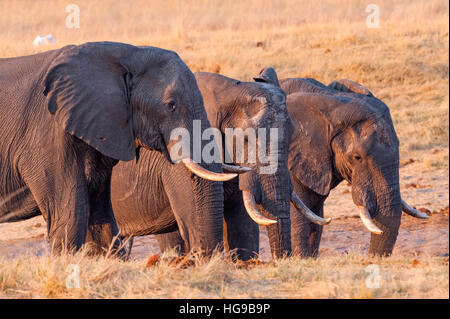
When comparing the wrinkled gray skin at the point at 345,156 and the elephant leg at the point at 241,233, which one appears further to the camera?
the wrinkled gray skin at the point at 345,156

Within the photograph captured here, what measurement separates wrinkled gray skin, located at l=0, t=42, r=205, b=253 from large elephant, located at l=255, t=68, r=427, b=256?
9.24ft

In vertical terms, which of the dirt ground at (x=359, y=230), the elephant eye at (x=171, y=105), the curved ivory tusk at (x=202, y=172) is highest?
the elephant eye at (x=171, y=105)

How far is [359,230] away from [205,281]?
21.7 feet

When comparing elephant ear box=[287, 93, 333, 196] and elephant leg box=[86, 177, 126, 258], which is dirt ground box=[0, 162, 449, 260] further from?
elephant leg box=[86, 177, 126, 258]

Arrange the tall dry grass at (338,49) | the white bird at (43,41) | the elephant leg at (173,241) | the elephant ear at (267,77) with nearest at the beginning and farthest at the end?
the elephant ear at (267,77), the elephant leg at (173,241), the tall dry grass at (338,49), the white bird at (43,41)

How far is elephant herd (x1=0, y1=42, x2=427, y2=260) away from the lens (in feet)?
20.6

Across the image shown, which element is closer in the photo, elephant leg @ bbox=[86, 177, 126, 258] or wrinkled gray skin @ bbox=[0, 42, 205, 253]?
wrinkled gray skin @ bbox=[0, 42, 205, 253]

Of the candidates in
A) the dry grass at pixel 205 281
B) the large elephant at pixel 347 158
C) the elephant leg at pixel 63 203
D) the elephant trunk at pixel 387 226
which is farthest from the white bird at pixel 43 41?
the dry grass at pixel 205 281

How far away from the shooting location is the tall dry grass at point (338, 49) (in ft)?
55.7

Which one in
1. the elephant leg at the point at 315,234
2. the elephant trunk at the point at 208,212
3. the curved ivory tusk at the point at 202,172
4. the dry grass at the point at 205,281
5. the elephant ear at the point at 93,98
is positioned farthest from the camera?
the elephant leg at the point at 315,234

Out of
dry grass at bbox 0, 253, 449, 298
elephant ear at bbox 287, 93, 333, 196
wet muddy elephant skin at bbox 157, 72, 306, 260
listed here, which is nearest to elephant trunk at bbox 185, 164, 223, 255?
wet muddy elephant skin at bbox 157, 72, 306, 260

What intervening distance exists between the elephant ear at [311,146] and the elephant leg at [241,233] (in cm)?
108

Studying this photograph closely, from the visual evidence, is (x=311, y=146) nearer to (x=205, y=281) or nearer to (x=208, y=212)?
(x=208, y=212)

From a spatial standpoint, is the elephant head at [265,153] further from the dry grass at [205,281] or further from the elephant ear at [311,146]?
the dry grass at [205,281]
